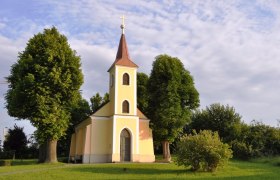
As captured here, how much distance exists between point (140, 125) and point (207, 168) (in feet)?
52.6

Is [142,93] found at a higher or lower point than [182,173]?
higher

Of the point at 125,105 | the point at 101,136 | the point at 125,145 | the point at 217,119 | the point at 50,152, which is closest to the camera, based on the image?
the point at 50,152

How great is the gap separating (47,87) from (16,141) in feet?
91.2

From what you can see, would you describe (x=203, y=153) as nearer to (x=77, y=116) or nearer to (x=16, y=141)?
(x=77, y=116)

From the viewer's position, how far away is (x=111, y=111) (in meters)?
41.0

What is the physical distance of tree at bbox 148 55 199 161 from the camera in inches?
1607

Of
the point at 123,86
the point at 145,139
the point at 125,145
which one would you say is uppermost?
the point at 123,86

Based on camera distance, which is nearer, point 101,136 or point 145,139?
A: point 101,136

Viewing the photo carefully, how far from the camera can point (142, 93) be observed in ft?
157

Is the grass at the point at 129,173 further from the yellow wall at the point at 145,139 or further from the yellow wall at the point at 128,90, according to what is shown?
the yellow wall at the point at 128,90

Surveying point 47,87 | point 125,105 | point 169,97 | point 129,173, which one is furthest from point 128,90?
point 129,173

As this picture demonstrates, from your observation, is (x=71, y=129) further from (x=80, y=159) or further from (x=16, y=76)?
(x=16, y=76)

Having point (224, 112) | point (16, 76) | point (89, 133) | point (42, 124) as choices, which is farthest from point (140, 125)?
point (224, 112)

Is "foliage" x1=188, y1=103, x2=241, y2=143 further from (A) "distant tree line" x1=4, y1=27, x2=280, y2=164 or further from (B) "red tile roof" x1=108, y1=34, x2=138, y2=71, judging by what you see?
(B) "red tile roof" x1=108, y1=34, x2=138, y2=71
